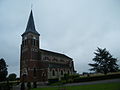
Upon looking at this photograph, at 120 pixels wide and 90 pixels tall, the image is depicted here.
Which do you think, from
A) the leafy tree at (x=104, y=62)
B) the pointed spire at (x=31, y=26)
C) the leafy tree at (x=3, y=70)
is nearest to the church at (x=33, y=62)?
the pointed spire at (x=31, y=26)

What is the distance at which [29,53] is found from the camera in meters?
48.5

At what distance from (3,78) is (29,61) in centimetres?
2540

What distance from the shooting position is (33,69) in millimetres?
48188

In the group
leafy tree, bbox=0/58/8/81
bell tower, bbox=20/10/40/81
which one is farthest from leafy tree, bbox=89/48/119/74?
leafy tree, bbox=0/58/8/81

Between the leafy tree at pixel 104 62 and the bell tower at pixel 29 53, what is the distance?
25.3m

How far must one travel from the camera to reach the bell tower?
47219mm

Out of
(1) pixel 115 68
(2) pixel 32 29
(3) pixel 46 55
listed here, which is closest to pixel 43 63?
(3) pixel 46 55

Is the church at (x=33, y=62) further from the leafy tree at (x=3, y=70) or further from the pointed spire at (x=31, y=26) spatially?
the leafy tree at (x=3, y=70)

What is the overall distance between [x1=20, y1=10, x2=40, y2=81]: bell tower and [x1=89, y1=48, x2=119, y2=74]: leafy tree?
25279 millimetres

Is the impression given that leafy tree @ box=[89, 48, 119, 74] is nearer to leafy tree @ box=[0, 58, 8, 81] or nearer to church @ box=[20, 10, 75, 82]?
church @ box=[20, 10, 75, 82]

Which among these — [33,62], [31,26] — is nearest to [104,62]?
[33,62]

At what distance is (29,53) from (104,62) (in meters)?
31.2

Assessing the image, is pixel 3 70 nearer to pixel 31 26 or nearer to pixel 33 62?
pixel 33 62

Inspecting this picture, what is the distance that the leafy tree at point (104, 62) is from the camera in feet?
179
